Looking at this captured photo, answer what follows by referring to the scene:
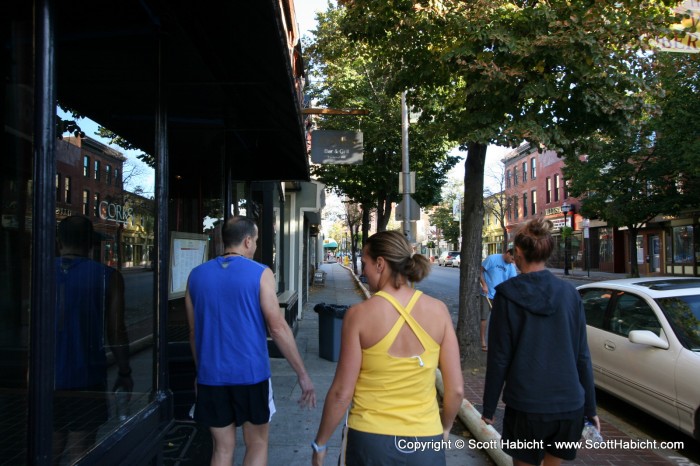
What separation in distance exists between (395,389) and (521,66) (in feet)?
17.5

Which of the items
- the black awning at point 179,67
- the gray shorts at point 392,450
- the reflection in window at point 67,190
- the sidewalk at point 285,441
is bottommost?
the sidewalk at point 285,441

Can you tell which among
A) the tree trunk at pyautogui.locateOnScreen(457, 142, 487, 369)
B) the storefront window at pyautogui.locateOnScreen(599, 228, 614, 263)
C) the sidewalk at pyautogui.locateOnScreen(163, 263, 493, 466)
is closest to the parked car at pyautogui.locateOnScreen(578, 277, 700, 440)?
the tree trunk at pyautogui.locateOnScreen(457, 142, 487, 369)

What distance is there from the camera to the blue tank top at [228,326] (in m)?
3.03

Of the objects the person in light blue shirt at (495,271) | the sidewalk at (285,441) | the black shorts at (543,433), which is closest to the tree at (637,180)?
the person in light blue shirt at (495,271)

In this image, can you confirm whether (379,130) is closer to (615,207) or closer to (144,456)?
(615,207)

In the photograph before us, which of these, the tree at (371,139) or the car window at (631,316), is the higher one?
the tree at (371,139)

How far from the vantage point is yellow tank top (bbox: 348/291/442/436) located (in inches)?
87.1

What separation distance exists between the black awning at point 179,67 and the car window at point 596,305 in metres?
4.22

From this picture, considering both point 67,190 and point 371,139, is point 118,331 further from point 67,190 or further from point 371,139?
point 371,139

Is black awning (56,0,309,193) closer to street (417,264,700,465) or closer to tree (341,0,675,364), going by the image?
tree (341,0,675,364)

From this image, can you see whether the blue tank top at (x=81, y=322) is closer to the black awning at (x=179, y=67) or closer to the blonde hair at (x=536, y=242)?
the black awning at (x=179, y=67)

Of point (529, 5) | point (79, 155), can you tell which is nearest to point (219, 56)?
point (79, 155)

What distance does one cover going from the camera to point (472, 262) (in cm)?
743

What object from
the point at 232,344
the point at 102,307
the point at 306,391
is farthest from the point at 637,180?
the point at 102,307
